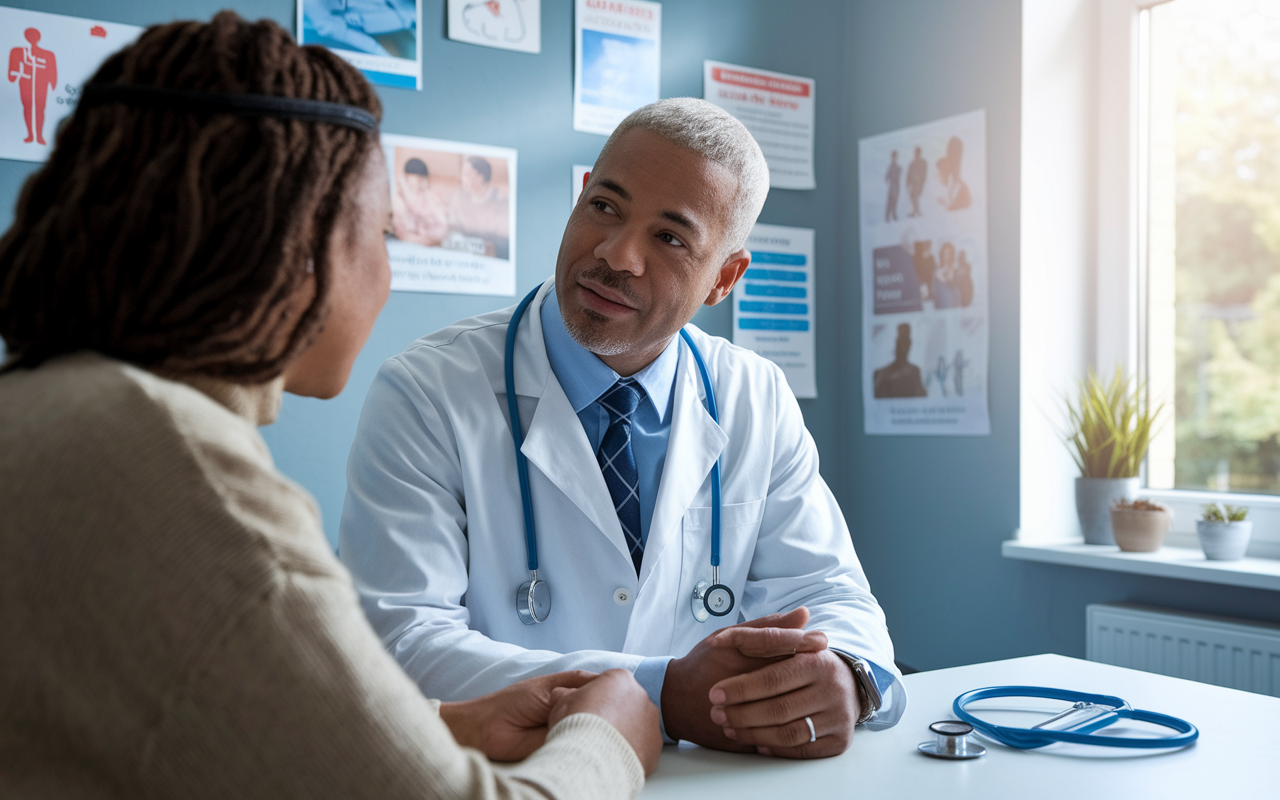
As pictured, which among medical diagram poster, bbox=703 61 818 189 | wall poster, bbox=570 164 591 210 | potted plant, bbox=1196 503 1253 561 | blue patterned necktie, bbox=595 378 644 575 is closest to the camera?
blue patterned necktie, bbox=595 378 644 575

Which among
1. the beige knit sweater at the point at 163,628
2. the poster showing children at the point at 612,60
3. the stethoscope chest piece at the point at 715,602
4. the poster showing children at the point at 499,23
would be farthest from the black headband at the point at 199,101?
the poster showing children at the point at 612,60

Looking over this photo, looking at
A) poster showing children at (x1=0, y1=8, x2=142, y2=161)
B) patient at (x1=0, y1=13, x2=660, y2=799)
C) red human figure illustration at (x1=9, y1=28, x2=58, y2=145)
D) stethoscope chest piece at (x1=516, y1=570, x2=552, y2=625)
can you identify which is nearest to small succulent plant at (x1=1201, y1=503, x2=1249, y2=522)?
stethoscope chest piece at (x1=516, y1=570, x2=552, y2=625)

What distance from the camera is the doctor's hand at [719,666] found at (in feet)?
3.38

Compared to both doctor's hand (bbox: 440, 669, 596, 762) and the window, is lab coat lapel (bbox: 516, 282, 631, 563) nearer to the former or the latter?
doctor's hand (bbox: 440, 669, 596, 762)

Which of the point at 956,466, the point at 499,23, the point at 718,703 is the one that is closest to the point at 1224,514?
the point at 956,466

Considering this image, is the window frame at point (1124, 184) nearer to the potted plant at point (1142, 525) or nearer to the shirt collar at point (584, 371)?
the potted plant at point (1142, 525)

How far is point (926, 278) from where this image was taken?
264cm

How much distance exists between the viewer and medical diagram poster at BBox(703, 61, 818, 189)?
2.64 meters

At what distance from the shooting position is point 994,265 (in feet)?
8.23

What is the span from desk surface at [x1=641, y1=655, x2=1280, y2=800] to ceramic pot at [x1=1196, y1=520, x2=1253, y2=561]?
109 cm

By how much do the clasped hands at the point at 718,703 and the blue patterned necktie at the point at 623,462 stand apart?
0.35 m

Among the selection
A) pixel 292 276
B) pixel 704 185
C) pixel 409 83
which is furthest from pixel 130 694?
pixel 409 83

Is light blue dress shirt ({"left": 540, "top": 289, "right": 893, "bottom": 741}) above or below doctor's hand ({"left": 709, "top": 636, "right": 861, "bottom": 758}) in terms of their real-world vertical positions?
above

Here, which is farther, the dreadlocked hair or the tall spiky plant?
the tall spiky plant
